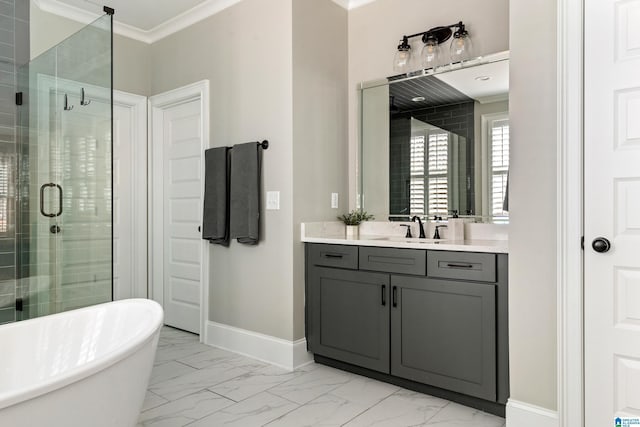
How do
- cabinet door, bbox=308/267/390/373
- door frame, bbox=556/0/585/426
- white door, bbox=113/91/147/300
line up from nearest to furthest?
door frame, bbox=556/0/585/426 < cabinet door, bbox=308/267/390/373 < white door, bbox=113/91/147/300

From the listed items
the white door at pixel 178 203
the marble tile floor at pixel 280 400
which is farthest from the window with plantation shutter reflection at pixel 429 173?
the white door at pixel 178 203

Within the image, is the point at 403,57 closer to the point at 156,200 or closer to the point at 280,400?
the point at 280,400

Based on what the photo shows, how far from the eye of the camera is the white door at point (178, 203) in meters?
3.88

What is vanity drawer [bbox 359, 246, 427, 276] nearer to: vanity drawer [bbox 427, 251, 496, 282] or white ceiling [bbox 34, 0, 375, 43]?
vanity drawer [bbox 427, 251, 496, 282]

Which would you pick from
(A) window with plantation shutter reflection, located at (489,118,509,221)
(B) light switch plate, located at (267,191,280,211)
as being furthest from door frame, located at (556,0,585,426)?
(B) light switch plate, located at (267,191,280,211)

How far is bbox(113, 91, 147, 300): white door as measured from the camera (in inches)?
158

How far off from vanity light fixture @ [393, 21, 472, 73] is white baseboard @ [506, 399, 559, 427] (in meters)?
2.10

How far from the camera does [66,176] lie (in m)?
2.54

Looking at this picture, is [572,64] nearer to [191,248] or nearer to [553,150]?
[553,150]

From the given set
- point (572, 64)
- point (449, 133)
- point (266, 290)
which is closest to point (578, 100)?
point (572, 64)

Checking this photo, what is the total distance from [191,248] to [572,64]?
3198 millimetres

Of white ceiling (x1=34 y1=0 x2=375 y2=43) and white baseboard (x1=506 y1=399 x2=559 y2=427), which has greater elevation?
white ceiling (x1=34 y1=0 x2=375 y2=43)

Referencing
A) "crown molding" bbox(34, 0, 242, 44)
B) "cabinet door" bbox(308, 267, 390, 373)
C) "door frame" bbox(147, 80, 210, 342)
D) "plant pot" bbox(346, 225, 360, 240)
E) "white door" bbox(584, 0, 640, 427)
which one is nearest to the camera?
"white door" bbox(584, 0, 640, 427)

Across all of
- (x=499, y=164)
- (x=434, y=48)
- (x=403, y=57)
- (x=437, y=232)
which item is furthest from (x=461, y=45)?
(x=437, y=232)
